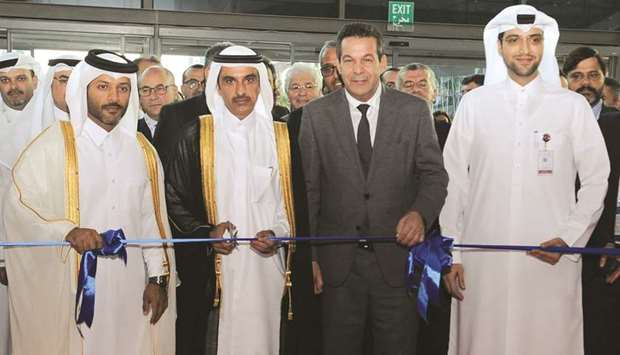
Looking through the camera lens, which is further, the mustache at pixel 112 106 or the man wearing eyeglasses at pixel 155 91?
the man wearing eyeglasses at pixel 155 91

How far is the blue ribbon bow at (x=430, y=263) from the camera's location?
3324 millimetres

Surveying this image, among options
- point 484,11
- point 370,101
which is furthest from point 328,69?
point 484,11

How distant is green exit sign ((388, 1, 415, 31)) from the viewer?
30.5 ft

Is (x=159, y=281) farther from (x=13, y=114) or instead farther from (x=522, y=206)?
(x=13, y=114)

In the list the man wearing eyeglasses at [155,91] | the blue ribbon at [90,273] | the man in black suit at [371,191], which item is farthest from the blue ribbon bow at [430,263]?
the man wearing eyeglasses at [155,91]

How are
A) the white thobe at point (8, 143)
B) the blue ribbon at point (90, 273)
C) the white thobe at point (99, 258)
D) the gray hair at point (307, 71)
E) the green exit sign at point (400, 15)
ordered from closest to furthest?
the blue ribbon at point (90, 273), the white thobe at point (99, 258), the white thobe at point (8, 143), the gray hair at point (307, 71), the green exit sign at point (400, 15)

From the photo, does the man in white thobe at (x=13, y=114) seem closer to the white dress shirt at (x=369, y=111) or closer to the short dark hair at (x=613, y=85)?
the white dress shirt at (x=369, y=111)

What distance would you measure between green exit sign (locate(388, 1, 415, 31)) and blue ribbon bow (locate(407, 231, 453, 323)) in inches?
250

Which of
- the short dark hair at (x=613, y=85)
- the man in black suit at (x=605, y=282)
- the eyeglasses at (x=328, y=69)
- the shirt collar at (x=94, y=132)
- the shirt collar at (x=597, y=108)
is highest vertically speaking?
the short dark hair at (x=613, y=85)

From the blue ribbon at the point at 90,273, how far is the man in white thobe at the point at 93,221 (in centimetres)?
14

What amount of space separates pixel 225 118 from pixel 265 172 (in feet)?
1.17

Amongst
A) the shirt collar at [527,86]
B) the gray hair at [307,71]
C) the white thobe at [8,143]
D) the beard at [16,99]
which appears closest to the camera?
the shirt collar at [527,86]

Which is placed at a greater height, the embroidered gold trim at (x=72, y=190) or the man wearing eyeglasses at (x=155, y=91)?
the man wearing eyeglasses at (x=155, y=91)

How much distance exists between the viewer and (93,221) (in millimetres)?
3359
